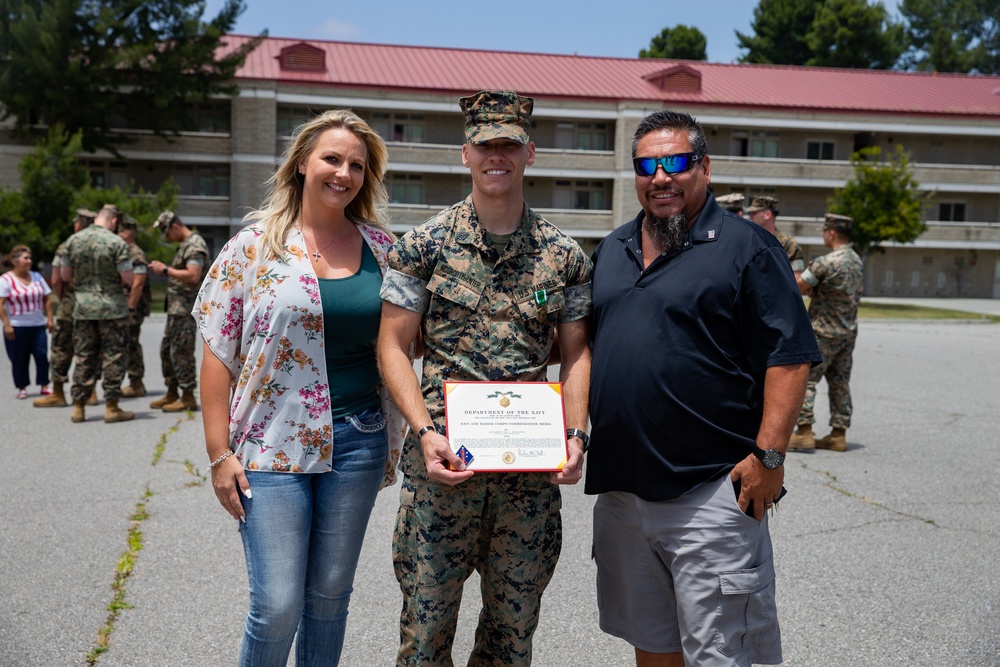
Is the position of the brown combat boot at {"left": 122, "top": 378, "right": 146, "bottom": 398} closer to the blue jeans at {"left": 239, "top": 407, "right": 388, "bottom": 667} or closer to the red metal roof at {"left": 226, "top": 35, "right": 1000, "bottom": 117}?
the blue jeans at {"left": 239, "top": 407, "right": 388, "bottom": 667}

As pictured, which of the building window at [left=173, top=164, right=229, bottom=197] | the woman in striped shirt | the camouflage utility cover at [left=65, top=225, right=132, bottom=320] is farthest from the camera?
the building window at [left=173, top=164, right=229, bottom=197]

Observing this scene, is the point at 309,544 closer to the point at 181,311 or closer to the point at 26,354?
the point at 181,311

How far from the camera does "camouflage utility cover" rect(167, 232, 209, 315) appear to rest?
10.2 meters

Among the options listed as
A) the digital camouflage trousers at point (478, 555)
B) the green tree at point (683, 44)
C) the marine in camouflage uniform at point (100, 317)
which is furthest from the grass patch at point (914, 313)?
the green tree at point (683, 44)

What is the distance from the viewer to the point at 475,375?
3086mm

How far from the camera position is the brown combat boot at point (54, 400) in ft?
35.6

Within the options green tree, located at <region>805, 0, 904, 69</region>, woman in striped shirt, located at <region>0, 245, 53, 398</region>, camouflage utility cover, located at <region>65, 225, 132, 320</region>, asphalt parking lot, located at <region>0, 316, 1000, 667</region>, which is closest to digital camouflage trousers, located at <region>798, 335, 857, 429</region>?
asphalt parking lot, located at <region>0, 316, 1000, 667</region>

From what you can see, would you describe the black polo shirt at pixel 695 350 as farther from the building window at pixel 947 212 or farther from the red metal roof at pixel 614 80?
the building window at pixel 947 212

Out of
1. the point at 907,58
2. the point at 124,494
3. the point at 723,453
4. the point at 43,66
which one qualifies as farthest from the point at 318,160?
the point at 907,58

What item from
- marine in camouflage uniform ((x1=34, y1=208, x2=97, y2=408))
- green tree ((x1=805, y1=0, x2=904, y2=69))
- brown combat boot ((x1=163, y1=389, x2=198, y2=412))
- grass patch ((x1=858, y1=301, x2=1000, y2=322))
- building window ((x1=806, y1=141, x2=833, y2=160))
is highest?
green tree ((x1=805, y1=0, x2=904, y2=69))

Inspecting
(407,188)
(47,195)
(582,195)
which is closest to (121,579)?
(47,195)

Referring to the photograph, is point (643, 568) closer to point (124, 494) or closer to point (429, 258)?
point (429, 258)

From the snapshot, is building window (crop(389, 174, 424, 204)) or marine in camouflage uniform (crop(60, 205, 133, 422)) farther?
building window (crop(389, 174, 424, 204))

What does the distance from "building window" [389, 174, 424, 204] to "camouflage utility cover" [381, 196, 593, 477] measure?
140 ft
